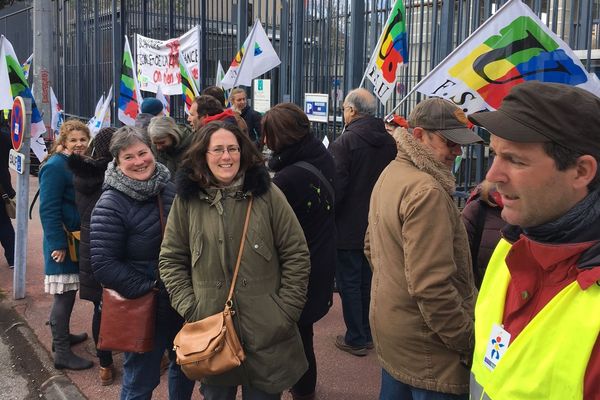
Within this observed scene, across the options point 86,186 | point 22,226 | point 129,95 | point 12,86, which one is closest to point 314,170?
point 86,186

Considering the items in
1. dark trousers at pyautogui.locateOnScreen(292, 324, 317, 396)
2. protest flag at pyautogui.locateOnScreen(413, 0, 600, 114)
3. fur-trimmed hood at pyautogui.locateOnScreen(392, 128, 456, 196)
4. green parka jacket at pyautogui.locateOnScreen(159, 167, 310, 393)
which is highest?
protest flag at pyautogui.locateOnScreen(413, 0, 600, 114)

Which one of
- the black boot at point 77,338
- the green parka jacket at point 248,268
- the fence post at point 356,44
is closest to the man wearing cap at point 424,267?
the green parka jacket at point 248,268

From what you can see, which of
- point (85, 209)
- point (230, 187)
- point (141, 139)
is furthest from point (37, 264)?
point (230, 187)

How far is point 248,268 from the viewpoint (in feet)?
9.05

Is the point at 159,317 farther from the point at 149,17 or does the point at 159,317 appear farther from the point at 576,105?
the point at 149,17

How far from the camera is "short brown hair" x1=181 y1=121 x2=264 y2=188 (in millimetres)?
2826

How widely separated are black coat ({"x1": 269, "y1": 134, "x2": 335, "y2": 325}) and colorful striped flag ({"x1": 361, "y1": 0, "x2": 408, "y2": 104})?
1709 mm

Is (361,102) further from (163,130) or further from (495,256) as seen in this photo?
(495,256)

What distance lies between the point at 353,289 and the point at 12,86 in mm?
4094

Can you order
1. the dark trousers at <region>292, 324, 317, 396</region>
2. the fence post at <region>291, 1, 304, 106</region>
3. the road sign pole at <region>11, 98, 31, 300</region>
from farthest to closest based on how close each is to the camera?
the fence post at <region>291, 1, 304, 106</region> < the road sign pole at <region>11, 98, 31, 300</region> < the dark trousers at <region>292, 324, 317, 396</region>

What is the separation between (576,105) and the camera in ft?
4.63

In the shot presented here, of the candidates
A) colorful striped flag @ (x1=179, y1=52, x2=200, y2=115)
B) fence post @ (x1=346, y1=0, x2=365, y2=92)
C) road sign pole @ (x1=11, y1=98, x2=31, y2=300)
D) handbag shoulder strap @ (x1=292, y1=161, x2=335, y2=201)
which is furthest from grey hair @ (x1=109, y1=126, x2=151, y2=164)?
colorful striped flag @ (x1=179, y1=52, x2=200, y2=115)

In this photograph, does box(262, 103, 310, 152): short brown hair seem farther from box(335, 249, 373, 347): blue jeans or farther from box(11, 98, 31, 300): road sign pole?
box(11, 98, 31, 300): road sign pole

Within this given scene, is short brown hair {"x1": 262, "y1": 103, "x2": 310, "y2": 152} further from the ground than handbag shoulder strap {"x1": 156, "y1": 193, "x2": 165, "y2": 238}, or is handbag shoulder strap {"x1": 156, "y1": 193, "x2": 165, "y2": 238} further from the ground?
short brown hair {"x1": 262, "y1": 103, "x2": 310, "y2": 152}
